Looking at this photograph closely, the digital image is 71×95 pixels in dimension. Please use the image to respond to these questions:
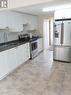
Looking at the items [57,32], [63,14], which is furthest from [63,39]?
[63,14]

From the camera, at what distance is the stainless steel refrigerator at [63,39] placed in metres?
5.66

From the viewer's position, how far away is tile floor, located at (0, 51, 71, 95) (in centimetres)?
325

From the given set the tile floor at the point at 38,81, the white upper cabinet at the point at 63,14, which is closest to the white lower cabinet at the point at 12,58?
the tile floor at the point at 38,81

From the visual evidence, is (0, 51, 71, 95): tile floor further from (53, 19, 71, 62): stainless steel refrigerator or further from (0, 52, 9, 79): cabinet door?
(53, 19, 71, 62): stainless steel refrigerator

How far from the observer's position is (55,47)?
19.7 ft

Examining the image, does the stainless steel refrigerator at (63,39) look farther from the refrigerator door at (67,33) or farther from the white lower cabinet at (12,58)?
the white lower cabinet at (12,58)

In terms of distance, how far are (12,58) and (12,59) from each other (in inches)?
1.4

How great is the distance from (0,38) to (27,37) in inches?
91.2

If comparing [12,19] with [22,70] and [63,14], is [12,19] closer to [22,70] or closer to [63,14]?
[22,70]

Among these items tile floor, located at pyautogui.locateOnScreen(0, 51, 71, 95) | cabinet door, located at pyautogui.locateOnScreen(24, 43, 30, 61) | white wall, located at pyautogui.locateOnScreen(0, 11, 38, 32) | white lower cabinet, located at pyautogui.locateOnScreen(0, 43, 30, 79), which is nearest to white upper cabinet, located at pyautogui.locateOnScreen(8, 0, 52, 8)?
white wall, located at pyautogui.locateOnScreen(0, 11, 38, 32)

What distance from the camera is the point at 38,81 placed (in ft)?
12.6

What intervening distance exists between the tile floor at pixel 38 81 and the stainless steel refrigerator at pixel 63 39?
85 cm

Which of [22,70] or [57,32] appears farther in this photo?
[57,32]

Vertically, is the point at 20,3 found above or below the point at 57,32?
above
